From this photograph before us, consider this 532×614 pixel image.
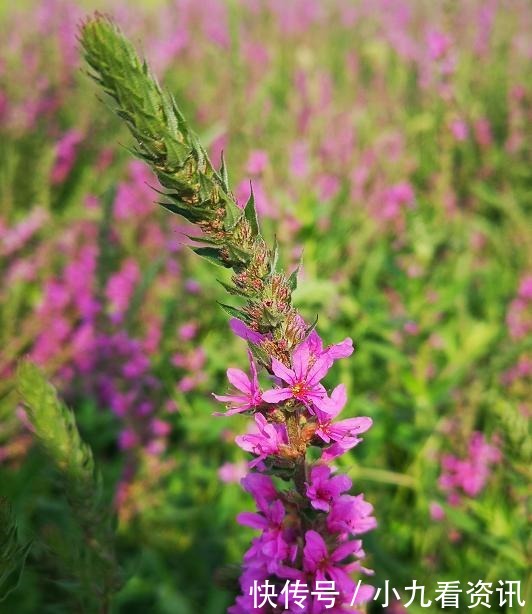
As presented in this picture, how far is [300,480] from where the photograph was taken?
40.3 inches

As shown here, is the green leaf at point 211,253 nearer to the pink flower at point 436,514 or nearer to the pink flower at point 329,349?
the pink flower at point 329,349

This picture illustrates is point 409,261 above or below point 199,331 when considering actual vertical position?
above

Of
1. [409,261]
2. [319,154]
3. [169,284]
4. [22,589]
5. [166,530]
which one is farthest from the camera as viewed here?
[319,154]

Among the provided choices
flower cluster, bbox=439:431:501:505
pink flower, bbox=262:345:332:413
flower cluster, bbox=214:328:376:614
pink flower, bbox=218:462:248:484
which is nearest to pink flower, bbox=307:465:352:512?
flower cluster, bbox=214:328:376:614

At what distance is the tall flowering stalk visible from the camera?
83 centimetres

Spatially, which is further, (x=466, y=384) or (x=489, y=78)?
(x=489, y=78)

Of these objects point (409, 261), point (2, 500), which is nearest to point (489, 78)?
point (409, 261)

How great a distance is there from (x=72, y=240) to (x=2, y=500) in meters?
3.07

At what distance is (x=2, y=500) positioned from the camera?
1006 millimetres

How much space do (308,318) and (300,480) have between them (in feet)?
5.45

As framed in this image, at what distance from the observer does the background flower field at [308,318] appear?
229 centimetres

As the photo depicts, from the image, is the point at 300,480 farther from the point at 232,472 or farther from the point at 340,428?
the point at 232,472

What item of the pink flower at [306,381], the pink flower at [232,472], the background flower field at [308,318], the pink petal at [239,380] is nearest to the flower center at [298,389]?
the pink flower at [306,381]

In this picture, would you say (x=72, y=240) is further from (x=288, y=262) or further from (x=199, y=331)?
(x=288, y=262)
